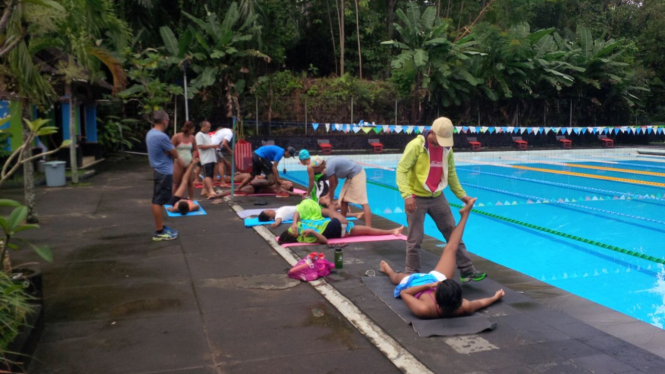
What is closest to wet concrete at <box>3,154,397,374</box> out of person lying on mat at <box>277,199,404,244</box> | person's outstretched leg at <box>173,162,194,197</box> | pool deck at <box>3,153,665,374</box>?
pool deck at <box>3,153,665,374</box>

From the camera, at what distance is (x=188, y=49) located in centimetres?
2272

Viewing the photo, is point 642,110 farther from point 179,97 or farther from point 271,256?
point 271,256

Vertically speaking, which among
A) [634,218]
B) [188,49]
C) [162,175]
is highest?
[188,49]

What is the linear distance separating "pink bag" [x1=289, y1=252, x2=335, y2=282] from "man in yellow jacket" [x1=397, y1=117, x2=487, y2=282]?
3.05 feet

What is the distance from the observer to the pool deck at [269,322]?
413 cm

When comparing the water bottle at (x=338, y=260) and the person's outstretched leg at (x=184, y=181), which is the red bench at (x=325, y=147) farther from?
the water bottle at (x=338, y=260)

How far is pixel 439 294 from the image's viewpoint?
483 centimetres

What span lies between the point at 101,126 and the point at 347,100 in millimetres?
10801

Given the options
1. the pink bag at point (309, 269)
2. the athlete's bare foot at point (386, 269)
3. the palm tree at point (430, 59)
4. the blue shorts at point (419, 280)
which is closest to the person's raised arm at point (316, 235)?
the pink bag at point (309, 269)

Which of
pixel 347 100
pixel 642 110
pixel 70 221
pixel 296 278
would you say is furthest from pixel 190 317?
pixel 642 110

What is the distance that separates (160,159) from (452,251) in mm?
4350

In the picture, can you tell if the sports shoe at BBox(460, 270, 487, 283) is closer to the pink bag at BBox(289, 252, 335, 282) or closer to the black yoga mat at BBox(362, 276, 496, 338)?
the black yoga mat at BBox(362, 276, 496, 338)

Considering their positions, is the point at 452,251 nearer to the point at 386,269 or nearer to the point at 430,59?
the point at 386,269

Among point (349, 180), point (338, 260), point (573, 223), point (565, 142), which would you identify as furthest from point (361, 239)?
point (565, 142)
